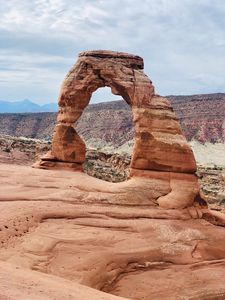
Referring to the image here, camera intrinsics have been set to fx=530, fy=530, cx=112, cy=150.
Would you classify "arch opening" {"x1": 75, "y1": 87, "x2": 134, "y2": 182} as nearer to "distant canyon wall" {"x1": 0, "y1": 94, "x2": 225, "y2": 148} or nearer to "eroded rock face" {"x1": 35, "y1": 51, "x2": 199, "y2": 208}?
"distant canyon wall" {"x1": 0, "y1": 94, "x2": 225, "y2": 148}

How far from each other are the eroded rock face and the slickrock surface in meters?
0.61

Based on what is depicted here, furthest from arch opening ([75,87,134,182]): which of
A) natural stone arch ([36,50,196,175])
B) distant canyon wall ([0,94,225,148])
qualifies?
natural stone arch ([36,50,196,175])

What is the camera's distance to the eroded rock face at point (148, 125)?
21922mm

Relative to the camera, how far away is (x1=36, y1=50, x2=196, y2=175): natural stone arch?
22016mm

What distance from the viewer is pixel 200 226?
20.8 m

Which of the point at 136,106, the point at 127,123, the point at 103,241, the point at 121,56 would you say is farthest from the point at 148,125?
the point at 127,123

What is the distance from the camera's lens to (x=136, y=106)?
2245cm

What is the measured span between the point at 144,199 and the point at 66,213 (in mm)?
3740

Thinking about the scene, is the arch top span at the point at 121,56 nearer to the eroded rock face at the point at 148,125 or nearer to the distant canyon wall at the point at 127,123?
the eroded rock face at the point at 148,125

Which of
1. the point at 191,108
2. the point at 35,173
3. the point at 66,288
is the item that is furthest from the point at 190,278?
the point at 191,108

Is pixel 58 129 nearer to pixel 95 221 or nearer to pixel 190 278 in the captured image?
pixel 95 221

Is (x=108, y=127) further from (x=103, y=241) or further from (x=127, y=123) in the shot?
(x=103, y=241)

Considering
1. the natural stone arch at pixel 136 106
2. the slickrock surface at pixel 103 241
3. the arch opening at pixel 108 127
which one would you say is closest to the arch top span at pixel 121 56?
the natural stone arch at pixel 136 106

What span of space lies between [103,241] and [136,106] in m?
6.95
